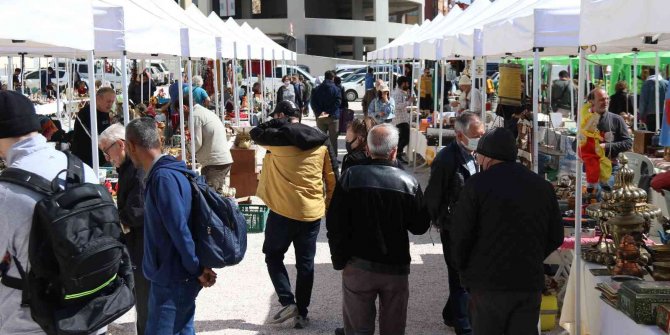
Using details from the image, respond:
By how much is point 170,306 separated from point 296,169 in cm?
187

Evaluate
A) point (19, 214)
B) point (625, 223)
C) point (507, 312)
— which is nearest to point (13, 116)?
point (19, 214)

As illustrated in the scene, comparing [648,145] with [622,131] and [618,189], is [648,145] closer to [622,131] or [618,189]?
[622,131]

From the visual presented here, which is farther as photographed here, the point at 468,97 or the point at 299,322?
the point at 468,97

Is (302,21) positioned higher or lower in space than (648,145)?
higher

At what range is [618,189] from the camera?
4293 millimetres

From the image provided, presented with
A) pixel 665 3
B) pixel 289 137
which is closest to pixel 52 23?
pixel 289 137

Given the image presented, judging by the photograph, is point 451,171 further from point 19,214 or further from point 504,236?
point 19,214

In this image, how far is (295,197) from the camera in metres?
5.34

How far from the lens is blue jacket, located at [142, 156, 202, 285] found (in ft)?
11.9

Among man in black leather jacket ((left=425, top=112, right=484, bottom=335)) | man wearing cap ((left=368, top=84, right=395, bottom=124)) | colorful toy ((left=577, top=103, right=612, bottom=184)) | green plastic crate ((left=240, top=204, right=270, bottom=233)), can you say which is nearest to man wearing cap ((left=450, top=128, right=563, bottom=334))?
man in black leather jacket ((left=425, top=112, right=484, bottom=335))

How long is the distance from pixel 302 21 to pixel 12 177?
51545mm

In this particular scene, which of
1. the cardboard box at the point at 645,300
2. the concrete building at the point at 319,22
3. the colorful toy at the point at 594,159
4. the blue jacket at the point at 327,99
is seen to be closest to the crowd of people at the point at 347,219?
the cardboard box at the point at 645,300

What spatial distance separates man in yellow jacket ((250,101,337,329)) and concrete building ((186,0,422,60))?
45.4 meters

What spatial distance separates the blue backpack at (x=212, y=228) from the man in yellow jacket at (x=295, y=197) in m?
1.57
